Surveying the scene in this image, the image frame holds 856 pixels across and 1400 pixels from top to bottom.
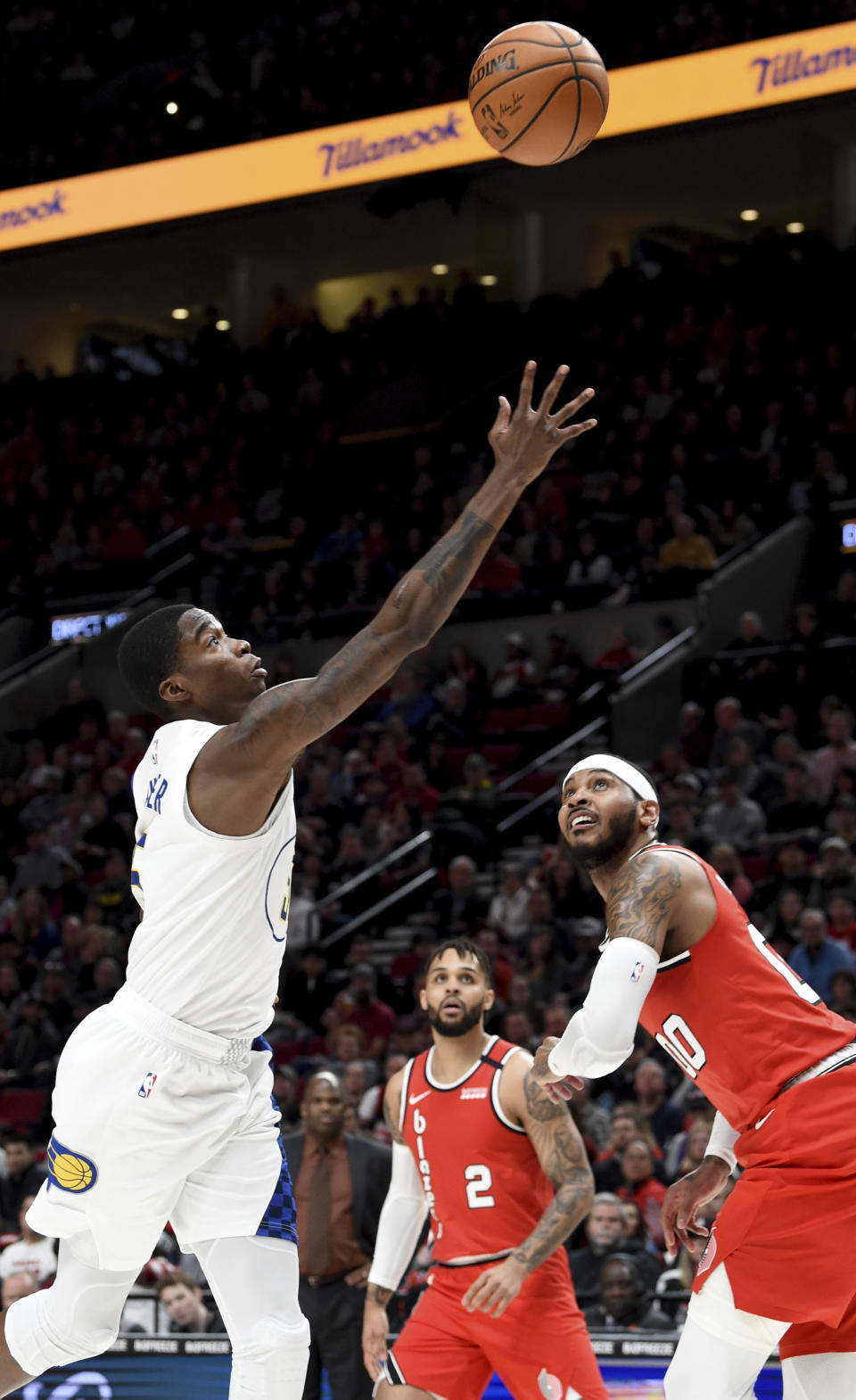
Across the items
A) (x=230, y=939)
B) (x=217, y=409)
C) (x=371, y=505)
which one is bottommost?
(x=230, y=939)

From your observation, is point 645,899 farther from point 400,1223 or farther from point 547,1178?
point 400,1223

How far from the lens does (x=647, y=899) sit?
13.9 feet

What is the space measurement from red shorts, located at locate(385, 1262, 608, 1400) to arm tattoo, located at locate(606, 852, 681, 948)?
1.94m

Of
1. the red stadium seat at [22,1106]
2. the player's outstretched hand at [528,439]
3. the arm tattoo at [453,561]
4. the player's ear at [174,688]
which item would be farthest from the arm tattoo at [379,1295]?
the red stadium seat at [22,1106]

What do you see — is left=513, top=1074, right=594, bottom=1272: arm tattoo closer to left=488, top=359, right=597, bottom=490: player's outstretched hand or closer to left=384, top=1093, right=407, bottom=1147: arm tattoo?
left=384, top=1093, right=407, bottom=1147: arm tattoo

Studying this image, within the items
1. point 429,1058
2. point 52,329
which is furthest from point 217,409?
point 429,1058

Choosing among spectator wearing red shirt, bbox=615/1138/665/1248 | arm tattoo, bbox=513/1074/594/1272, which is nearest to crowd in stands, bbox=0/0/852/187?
spectator wearing red shirt, bbox=615/1138/665/1248

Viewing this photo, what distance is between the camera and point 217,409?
2405 cm

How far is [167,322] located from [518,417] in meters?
25.4

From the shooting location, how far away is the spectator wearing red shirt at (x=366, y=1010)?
12391 millimetres

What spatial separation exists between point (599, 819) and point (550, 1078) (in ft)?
2.29

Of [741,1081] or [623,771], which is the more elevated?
[623,771]

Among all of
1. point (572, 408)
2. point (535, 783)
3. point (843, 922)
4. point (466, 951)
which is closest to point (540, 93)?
point (572, 408)

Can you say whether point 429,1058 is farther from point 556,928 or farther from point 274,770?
point 556,928
